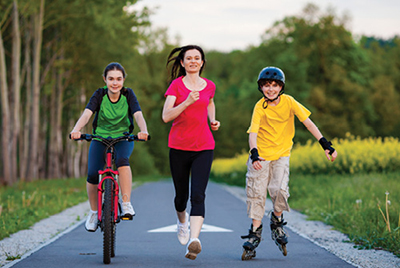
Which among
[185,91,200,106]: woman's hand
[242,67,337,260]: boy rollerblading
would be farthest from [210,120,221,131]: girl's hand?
[242,67,337,260]: boy rollerblading

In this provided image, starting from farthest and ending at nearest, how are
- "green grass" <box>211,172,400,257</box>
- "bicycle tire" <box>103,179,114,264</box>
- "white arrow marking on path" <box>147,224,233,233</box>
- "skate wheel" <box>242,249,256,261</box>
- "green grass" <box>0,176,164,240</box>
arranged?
1. "green grass" <box>0,176,164,240</box>
2. "white arrow marking on path" <box>147,224,233,233</box>
3. "green grass" <box>211,172,400,257</box>
4. "skate wheel" <box>242,249,256,261</box>
5. "bicycle tire" <box>103,179,114,264</box>

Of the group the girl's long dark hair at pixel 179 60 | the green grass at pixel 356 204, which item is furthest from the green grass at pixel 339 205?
the girl's long dark hair at pixel 179 60

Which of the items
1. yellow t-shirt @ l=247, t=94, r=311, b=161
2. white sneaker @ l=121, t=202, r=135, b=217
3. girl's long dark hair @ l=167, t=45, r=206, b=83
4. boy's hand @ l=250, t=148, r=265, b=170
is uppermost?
girl's long dark hair @ l=167, t=45, r=206, b=83

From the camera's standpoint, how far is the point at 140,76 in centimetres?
4572

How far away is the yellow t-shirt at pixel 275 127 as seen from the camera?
7.60 metres

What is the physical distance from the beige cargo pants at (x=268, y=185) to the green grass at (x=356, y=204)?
1.47 meters

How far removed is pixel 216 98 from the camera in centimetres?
8412

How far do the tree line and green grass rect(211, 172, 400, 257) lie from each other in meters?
9.30

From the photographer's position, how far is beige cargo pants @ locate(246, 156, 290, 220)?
7.58m

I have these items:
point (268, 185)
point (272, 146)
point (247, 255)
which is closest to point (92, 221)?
point (247, 255)

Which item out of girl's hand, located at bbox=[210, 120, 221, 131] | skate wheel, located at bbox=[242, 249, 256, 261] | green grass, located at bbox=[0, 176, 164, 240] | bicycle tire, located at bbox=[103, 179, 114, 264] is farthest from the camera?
green grass, located at bbox=[0, 176, 164, 240]

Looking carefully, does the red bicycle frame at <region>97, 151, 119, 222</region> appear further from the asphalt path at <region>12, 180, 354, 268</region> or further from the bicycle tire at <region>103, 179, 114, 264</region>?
the asphalt path at <region>12, 180, 354, 268</region>

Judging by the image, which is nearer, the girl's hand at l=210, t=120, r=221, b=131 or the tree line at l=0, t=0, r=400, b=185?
the girl's hand at l=210, t=120, r=221, b=131

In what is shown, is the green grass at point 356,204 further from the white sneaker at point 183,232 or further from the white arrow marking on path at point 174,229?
the white sneaker at point 183,232
